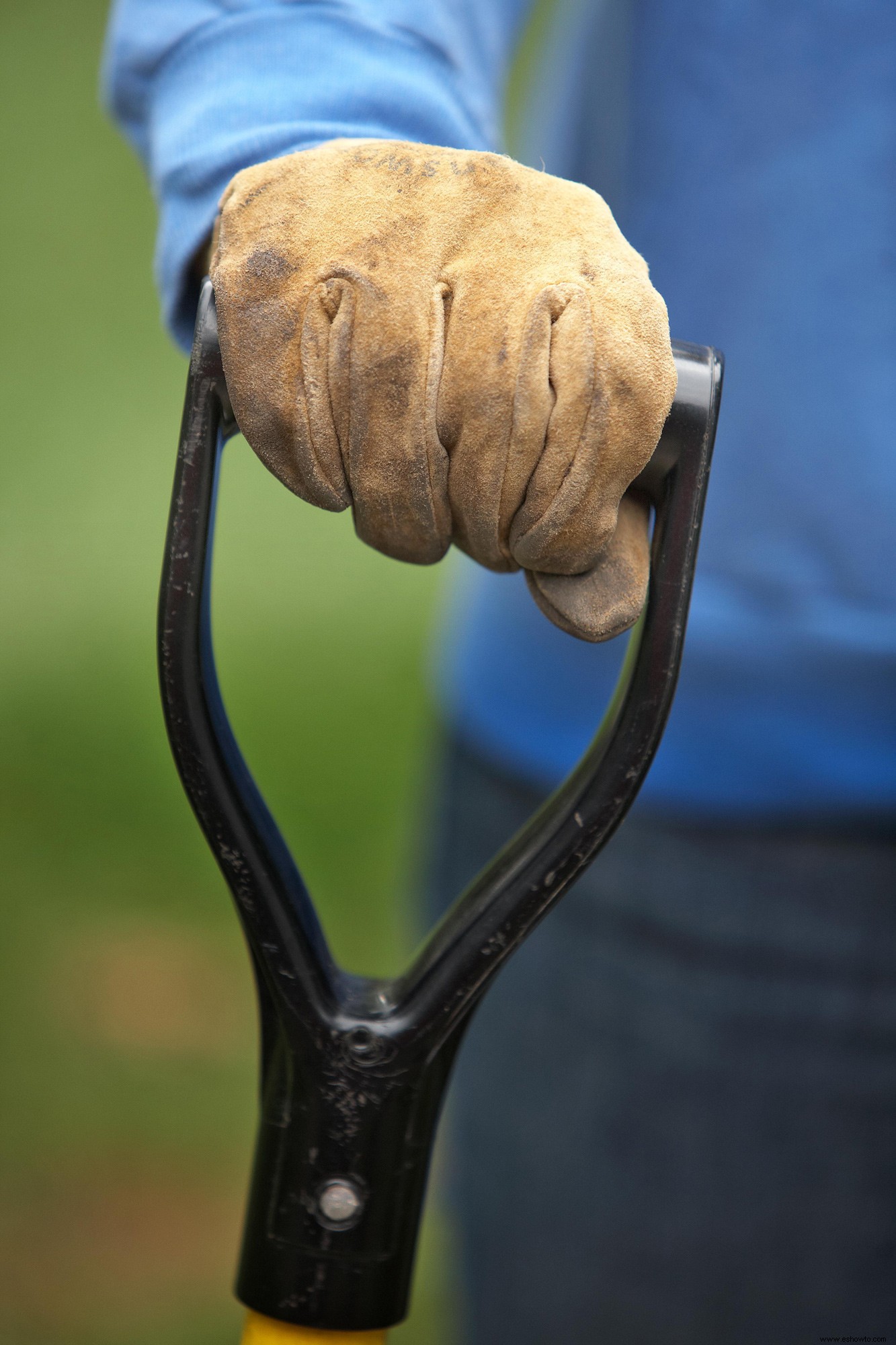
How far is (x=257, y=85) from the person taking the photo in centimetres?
74

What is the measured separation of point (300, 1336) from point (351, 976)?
201 millimetres

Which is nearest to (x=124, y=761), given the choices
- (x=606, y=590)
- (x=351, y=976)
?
(x=351, y=976)

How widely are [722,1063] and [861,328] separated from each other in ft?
2.32

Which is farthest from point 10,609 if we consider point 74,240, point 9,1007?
point 74,240

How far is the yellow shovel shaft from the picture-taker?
27.6 inches

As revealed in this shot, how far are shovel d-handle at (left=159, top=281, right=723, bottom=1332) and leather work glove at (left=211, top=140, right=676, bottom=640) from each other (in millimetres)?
63

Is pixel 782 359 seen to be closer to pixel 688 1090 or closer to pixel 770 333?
pixel 770 333

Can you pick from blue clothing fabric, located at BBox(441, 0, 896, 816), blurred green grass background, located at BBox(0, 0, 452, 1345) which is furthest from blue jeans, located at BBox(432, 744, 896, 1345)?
blurred green grass background, located at BBox(0, 0, 452, 1345)

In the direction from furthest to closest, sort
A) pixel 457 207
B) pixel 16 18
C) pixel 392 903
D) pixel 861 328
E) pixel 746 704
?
1. pixel 16 18
2. pixel 392 903
3. pixel 746 704
4. pixel 861 328
5. pixel 457 207

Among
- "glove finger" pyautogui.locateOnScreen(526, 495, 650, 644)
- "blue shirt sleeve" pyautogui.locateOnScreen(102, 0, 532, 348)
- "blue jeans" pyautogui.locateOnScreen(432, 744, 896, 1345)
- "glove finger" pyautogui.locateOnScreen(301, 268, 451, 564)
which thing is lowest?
"blue jeans" pyautogui.locateOnScreen(432, 744, 896, 1345)

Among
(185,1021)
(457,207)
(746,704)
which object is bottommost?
(185,1021)

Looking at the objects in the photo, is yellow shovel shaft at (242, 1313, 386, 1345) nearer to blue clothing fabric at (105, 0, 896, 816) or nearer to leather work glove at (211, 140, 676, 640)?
leather work glove at (211, 140, 676, 640)

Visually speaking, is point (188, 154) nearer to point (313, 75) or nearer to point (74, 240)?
point (313, 75)

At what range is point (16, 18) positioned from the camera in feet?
19.2
